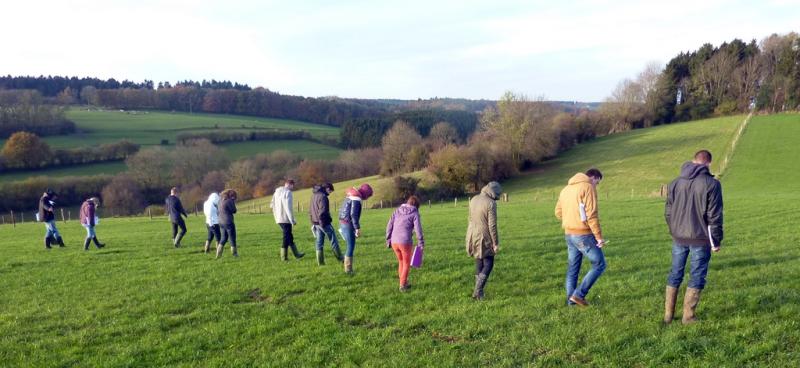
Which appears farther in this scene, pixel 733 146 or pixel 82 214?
pixel 733 146

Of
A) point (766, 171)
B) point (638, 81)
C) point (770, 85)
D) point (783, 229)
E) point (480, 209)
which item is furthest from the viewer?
point (638, 81)

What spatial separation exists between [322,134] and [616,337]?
10167cm

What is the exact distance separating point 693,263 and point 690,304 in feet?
2.05

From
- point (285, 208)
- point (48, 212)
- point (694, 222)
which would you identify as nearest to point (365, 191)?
point (285, 208)

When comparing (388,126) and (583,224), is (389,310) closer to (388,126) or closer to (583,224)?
(583,224)

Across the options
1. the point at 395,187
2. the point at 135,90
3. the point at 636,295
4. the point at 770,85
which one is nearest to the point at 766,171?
the point at 395,187

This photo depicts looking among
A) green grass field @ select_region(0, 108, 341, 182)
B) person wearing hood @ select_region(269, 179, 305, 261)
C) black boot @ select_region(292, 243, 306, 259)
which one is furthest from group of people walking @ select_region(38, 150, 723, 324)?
green grass field @ select_region(0, 108, 341, 182)

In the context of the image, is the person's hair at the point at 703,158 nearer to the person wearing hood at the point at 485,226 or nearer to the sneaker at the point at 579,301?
the sneaker at the point at 579,301

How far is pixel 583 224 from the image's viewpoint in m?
7.81

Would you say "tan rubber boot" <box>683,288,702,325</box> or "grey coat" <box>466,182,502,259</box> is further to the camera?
"grey coat" <box>466,182,502,259</box>

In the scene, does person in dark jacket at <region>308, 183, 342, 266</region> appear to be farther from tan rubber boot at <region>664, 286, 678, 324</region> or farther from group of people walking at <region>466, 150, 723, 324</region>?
tan rubber boot at <region>664, 286, 678, 324</region>

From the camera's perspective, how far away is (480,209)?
8656 mm

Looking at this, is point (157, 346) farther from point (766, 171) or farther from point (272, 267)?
point (766, 171)

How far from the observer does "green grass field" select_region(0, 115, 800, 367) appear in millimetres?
6680
